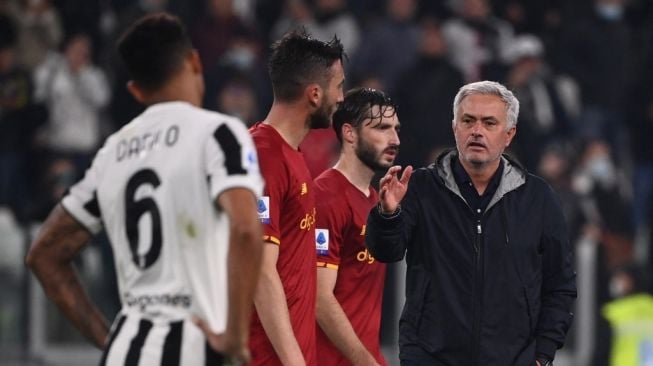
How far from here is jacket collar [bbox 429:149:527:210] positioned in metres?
6.89

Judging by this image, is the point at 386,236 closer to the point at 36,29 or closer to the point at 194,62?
the point at 194,62

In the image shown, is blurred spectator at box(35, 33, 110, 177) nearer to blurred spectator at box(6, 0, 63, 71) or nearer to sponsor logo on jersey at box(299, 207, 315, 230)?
blurred spectator at box(6, 0, 63, 71)

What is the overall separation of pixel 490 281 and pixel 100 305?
23.7 feet

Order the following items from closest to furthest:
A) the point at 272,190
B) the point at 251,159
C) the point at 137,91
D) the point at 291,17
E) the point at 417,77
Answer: the point at 251,159
the point at 137,91
the point at 272,190
the point at 417,77
the point at 291,17

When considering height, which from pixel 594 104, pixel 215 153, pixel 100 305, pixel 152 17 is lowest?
pixel 100 305

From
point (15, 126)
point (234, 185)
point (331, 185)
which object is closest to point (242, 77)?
point (15, 126)

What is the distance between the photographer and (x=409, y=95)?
590 inches

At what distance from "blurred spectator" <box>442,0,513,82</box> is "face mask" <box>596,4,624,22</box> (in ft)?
3.50

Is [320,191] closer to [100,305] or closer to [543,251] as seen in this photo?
[543,251]

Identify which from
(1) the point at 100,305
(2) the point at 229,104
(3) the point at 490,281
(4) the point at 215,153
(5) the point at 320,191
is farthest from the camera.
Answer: (2) the point at 229,104

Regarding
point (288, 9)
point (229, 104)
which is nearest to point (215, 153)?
point (229, 104)

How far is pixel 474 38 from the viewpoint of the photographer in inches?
623

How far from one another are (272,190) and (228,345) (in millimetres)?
1777

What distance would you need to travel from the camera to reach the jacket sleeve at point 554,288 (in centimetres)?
678
